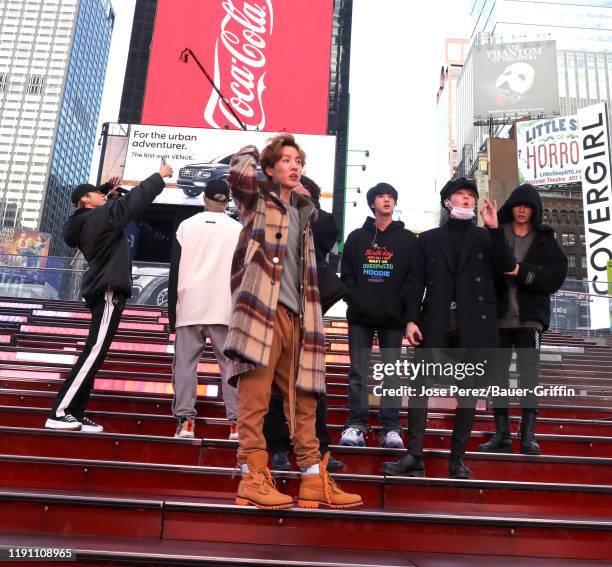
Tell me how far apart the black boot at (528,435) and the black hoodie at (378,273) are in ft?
3.21

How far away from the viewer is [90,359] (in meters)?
3.83

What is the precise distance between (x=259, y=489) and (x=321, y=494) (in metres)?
0.29

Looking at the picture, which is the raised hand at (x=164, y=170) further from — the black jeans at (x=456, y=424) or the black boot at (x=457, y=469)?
the black boot at (x=457, y=469)

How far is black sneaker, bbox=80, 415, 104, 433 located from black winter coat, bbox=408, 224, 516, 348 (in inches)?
82.8

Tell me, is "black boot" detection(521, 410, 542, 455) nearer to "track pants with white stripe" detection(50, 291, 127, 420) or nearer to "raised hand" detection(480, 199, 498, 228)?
"raised hand" detection(480, 199, 498, 228)

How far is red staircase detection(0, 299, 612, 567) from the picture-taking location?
2.53 meters

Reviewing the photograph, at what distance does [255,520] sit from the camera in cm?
267

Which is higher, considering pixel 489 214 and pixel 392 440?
pixel 489 214

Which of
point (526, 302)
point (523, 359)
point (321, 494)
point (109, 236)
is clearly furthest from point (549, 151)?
point (321, 494)

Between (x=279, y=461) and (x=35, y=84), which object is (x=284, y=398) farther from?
(x=35, y=84)

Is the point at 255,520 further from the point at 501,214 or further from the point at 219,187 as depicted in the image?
the point at 501,214

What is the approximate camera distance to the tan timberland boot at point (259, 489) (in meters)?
2.48

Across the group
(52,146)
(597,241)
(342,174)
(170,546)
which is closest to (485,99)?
(342,174)

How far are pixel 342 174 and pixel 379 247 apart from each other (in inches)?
954
